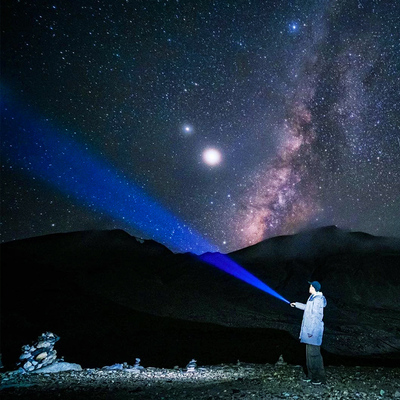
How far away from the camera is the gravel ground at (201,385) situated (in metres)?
6.19

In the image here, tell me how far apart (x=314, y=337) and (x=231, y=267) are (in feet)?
195

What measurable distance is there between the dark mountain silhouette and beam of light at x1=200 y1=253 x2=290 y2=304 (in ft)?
7.05

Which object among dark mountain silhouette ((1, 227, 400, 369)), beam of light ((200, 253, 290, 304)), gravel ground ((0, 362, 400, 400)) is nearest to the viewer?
gravel ground ((0, 362, 400, 400))

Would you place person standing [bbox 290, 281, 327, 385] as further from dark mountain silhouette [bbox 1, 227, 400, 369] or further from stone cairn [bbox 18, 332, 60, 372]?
stone cairn [bbox 18, 332, 60, 372]

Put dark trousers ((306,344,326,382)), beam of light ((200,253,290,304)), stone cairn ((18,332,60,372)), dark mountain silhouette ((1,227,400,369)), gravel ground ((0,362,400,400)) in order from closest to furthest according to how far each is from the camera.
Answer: gravel ground ((0,362,400,400))
dark trousers ((306,344,326,382))
stone cairn ((18,332,60,372))
dark mountain silhouette ((1,227,400,369))
beam of light ((200,253,290,304))

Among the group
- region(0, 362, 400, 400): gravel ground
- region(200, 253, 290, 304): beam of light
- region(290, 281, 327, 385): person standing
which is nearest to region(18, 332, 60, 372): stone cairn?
region(0, 362, 400, 400): gravel ground

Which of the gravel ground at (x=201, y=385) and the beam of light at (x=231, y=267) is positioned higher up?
the beam of light at (x=231, y=267)

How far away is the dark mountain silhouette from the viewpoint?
643 inches

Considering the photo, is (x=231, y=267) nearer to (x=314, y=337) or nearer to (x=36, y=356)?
(x=36, y=356)

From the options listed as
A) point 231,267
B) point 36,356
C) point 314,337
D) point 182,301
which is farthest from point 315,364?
point 231,267

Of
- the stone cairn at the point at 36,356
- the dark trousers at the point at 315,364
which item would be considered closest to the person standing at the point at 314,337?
the dark trousers at the point at 315,364

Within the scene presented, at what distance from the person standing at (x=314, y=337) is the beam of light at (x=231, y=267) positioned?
46790 millimetres

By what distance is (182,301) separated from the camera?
125ft

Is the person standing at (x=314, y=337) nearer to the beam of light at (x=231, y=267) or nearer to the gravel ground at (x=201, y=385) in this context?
the gravel ground at (x=201, y=385)
